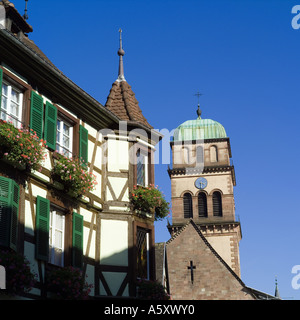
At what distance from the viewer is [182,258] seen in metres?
46.4

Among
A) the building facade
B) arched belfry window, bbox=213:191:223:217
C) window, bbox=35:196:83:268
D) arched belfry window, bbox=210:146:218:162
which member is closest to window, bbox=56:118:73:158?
window, bbox=35:196:83:268

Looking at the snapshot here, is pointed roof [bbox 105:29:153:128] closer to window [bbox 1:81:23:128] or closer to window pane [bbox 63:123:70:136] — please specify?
window pane [bbox 63:123:70:136]

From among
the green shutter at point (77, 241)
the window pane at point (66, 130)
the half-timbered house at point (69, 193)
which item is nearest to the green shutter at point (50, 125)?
the half-timbered house at point (69, 193)

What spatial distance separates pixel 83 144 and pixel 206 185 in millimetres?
56309

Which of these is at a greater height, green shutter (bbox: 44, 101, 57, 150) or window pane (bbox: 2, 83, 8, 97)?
window pane (bbox: 2, 83, 8, 97)

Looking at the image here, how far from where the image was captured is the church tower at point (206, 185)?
69.1m

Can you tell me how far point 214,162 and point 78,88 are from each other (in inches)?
2303

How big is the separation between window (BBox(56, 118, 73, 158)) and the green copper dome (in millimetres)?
60136

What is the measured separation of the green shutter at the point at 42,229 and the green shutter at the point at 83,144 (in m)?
2.33

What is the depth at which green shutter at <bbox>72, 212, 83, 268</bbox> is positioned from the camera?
1633 centimetres

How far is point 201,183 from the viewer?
7350 cm

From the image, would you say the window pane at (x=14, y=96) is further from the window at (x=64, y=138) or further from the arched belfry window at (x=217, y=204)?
the arched belfry window at (x=217, y=204)

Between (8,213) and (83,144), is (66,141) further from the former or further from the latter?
(8,213)

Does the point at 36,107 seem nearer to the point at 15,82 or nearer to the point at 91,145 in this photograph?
the point at 15,82
